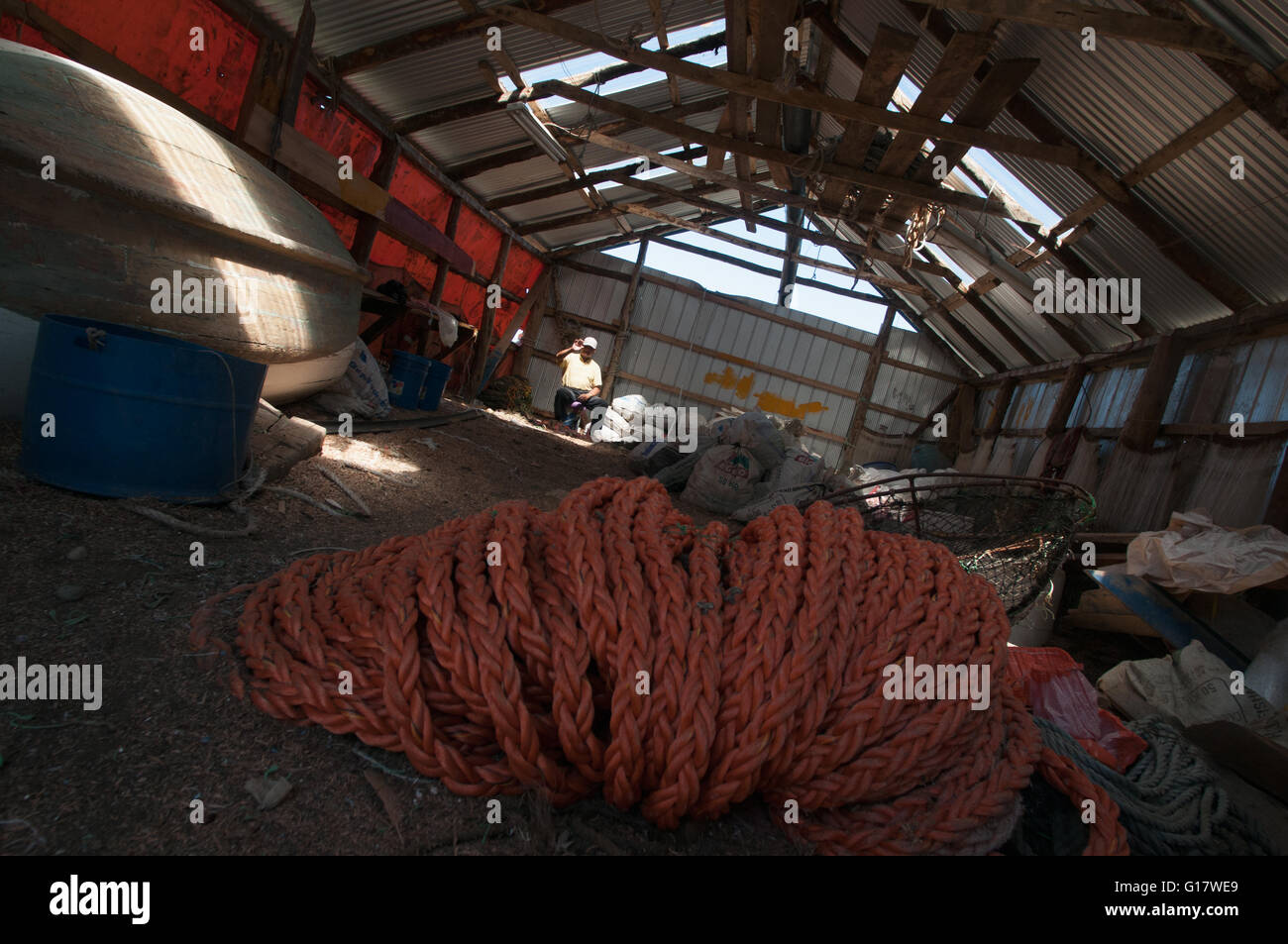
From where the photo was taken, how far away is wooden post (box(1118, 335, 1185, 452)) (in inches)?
265

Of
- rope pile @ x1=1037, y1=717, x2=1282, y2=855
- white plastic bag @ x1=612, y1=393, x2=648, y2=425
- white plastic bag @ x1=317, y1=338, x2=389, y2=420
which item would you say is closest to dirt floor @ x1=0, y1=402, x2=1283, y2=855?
rope pile @ x1=1037, y1=717, x2=1282, y2=855

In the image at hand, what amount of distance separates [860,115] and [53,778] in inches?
223

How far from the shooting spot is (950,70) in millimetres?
4453

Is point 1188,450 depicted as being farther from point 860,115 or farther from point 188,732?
point 188,732

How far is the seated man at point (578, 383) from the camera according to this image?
11484mm

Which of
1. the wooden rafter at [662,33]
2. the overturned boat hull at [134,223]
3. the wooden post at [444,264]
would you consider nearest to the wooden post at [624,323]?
the wooden post at [444,264]

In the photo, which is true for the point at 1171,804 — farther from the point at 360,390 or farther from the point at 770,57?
the point at 360,390

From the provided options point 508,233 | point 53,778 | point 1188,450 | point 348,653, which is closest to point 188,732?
point 53,778

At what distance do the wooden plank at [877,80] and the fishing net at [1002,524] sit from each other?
112 inches

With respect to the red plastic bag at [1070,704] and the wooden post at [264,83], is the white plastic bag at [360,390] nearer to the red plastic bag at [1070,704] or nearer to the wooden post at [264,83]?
the wooden post at [264,83]

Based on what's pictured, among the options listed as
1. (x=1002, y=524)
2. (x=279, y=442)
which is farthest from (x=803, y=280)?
(x=279, y=442)

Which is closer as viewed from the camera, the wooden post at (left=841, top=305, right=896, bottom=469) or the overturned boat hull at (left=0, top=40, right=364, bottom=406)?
the overturned boat hull at (left=0, top=40, right=364, bottom=406)

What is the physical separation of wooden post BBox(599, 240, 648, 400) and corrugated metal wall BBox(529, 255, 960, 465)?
5.4 inches

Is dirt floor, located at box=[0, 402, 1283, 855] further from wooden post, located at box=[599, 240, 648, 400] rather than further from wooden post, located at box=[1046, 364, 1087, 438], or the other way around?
wooden post, located at box=[599, 240, 648, 400]
